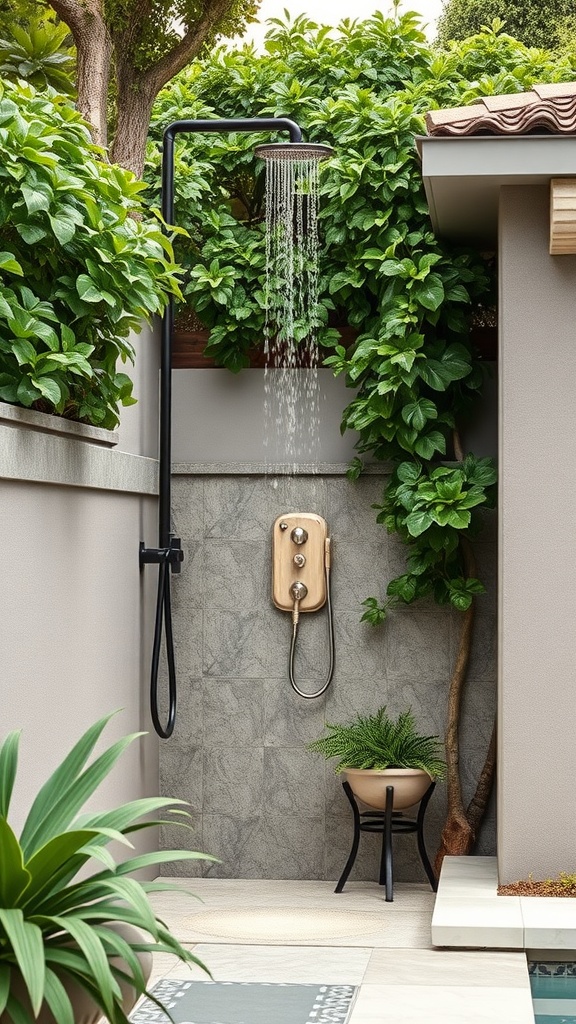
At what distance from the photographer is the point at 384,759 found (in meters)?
5.18

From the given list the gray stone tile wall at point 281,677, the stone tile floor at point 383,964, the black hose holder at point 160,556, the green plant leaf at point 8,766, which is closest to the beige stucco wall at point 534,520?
the stone tile floor at point 383,964

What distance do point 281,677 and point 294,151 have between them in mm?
2312

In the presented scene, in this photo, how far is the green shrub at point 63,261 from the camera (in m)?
3.51

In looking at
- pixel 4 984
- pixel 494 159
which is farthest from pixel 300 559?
pixel 4 984

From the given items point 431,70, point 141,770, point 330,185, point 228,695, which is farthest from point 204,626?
point 431,70

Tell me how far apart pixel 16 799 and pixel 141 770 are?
169 centimetres

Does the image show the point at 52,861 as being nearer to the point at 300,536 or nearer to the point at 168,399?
the point at 168,399

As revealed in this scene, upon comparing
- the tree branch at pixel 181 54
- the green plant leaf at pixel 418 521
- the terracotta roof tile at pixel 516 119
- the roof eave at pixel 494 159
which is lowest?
the green plant leaf at pixel 418 521

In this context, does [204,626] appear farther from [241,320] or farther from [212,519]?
[241,320]

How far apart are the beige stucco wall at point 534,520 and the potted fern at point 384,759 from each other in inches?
19.4

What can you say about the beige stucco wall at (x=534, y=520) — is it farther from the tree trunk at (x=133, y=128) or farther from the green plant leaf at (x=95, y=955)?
the green plant leaf at (x=95, y=955)

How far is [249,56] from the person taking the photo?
617cm

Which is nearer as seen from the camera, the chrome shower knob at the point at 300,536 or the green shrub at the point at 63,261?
the green shrub at the point at 63,261

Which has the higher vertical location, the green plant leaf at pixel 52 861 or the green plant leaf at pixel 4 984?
the green plant leaf at pixel 52 861
